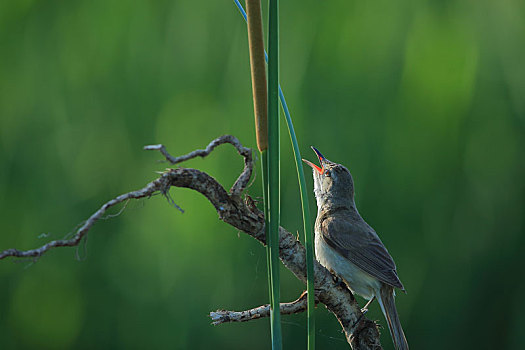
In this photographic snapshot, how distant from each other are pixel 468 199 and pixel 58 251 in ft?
3.59

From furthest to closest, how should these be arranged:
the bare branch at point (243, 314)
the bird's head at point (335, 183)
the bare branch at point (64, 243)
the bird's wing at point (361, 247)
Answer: the bird's head at point (335, 183), the bird's wing at point (361, 247), the bare branch at point (243, 314), the bare branch at point (64, 243)

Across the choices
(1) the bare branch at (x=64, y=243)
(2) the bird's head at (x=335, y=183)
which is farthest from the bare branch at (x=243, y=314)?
(2) the bird's head at (x=335, y=183)

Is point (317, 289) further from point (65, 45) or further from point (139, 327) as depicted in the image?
point (65, 45)

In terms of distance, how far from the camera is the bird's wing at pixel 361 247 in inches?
44.6

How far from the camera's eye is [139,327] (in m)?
1.51

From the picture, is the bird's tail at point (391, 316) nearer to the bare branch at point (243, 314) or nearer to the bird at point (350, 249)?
the bird at point (350, 249)

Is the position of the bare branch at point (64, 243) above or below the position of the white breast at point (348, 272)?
above

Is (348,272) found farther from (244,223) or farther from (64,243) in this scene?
(64,243)

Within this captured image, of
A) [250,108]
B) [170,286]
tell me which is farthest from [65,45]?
[170,286]

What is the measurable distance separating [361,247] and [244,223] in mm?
557

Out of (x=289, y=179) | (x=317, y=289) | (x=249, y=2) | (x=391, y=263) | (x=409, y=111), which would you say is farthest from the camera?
(x=409, y=111)

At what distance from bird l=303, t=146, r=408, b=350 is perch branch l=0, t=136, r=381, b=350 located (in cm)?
27

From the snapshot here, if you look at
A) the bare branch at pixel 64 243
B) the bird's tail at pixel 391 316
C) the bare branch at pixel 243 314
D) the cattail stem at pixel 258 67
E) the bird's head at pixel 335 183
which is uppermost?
the cattail stem at pixel 258 67

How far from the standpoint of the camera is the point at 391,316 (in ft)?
3.56
